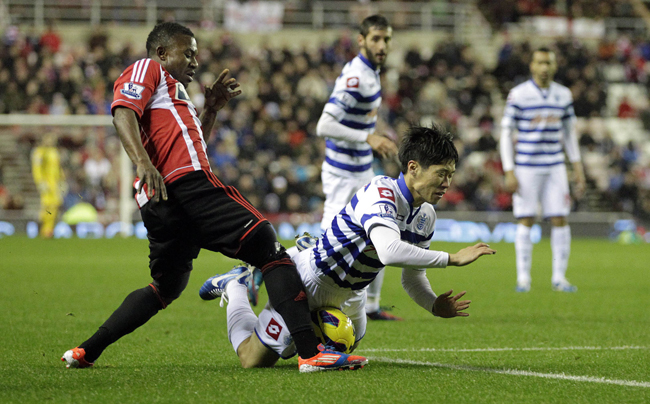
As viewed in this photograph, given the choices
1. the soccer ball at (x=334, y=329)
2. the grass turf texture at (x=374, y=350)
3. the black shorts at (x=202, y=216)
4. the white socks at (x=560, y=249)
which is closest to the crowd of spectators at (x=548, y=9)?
the grass turf texture at (x=374, y=350)

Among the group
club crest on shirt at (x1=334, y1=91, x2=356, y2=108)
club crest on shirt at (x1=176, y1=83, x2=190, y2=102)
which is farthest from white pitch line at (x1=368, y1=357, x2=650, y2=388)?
club crest on shirt at (x1=334, y1=91, x2=356, y2=108)

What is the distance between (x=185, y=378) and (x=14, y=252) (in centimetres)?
1099

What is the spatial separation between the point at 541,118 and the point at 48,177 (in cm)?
1226

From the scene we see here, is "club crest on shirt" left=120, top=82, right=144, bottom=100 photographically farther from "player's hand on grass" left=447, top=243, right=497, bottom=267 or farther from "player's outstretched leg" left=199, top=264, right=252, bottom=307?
"player's hand on grass" left=447, top=243, right=497, bottom=267

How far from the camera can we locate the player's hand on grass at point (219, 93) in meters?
4.86

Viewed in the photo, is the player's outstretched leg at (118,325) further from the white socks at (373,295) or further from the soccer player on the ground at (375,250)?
the white socks at (373,295)

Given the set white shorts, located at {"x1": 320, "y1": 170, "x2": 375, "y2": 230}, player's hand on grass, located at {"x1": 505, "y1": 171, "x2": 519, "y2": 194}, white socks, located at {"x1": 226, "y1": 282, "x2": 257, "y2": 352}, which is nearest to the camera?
white socks, located at {"x1": 226, "y1": 282, "x2": 257, "y2": 352}

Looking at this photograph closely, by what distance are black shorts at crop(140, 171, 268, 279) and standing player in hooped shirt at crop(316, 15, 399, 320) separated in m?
2.72

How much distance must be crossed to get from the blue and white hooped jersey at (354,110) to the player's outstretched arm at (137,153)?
9.85 feet

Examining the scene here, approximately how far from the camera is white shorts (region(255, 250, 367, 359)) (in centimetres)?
430

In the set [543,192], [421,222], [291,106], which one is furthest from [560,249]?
[291,106]

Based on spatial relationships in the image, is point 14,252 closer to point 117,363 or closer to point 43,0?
point 117,363

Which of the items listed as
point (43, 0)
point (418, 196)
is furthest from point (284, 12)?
point (418, 196)

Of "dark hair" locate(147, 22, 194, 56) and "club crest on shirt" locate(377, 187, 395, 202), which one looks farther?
"dark hair" locate(147, 22, 194, 56)
